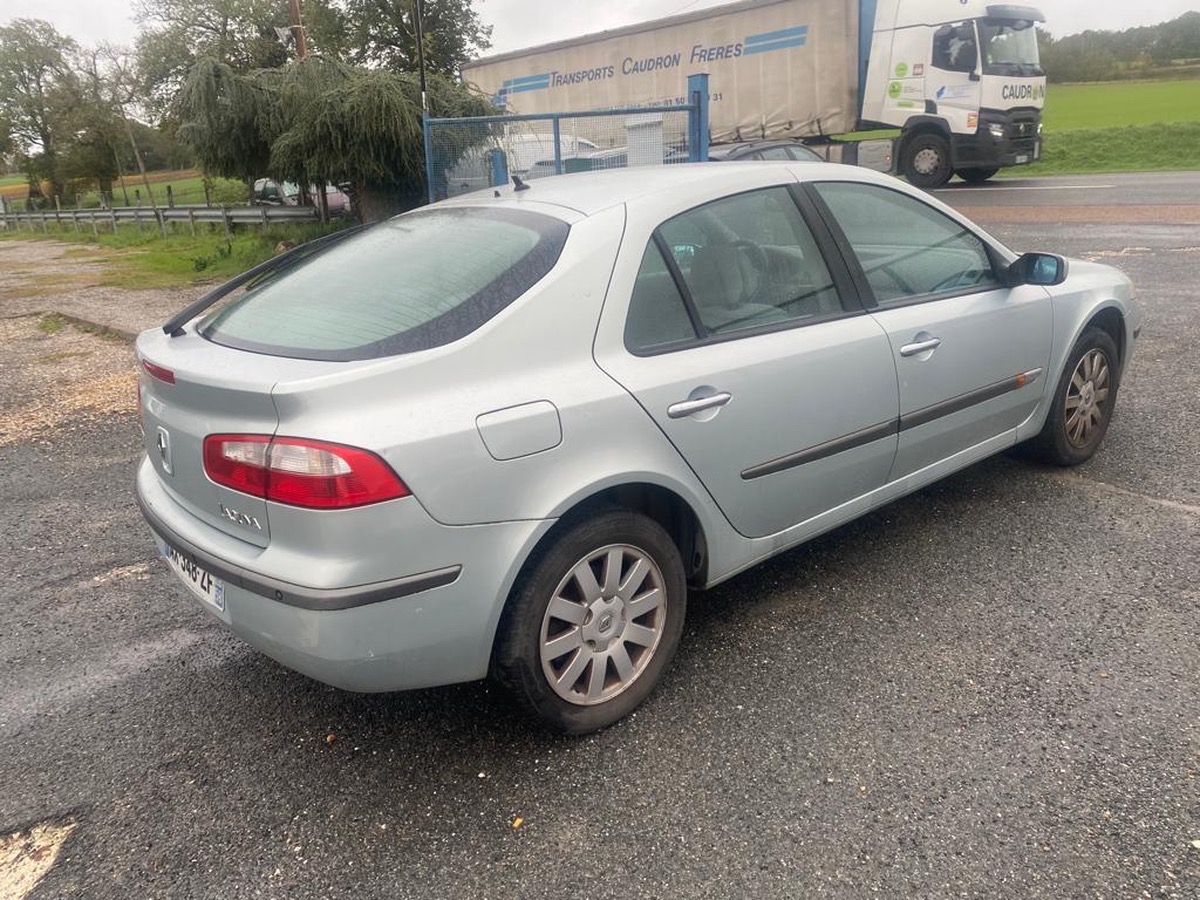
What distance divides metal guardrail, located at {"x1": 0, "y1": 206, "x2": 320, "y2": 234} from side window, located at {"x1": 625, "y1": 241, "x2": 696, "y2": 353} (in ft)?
51.9

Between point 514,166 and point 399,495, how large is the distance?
9005 mm

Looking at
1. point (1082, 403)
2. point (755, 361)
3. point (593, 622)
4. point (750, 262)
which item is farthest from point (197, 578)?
point (1082, 403)

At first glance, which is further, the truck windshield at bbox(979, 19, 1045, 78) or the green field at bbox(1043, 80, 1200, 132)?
the green field at bbox(1043, 80, 1200, 132)

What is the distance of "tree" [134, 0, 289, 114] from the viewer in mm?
37281

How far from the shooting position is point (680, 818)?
7.77 feet

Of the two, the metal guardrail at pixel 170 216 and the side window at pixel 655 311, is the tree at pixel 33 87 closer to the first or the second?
the metal guardrail at pixel 170 216

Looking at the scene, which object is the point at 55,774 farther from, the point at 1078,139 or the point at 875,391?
the point at 1078,139

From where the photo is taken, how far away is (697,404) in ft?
9.04

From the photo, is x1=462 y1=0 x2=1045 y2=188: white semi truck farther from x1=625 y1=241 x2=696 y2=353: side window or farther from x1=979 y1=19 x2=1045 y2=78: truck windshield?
x1=625 y1=241 x2=696 y2=353: side window

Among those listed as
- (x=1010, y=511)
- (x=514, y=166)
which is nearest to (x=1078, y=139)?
(x=514, y=166)

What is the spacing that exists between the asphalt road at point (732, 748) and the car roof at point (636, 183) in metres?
1.48

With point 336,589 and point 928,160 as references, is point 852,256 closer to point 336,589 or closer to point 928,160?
point 336,589

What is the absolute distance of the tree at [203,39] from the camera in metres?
37.3

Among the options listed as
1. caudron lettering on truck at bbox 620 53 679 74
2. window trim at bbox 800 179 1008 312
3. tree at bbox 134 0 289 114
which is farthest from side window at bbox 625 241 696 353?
tree at bbox 134 0 289 114
